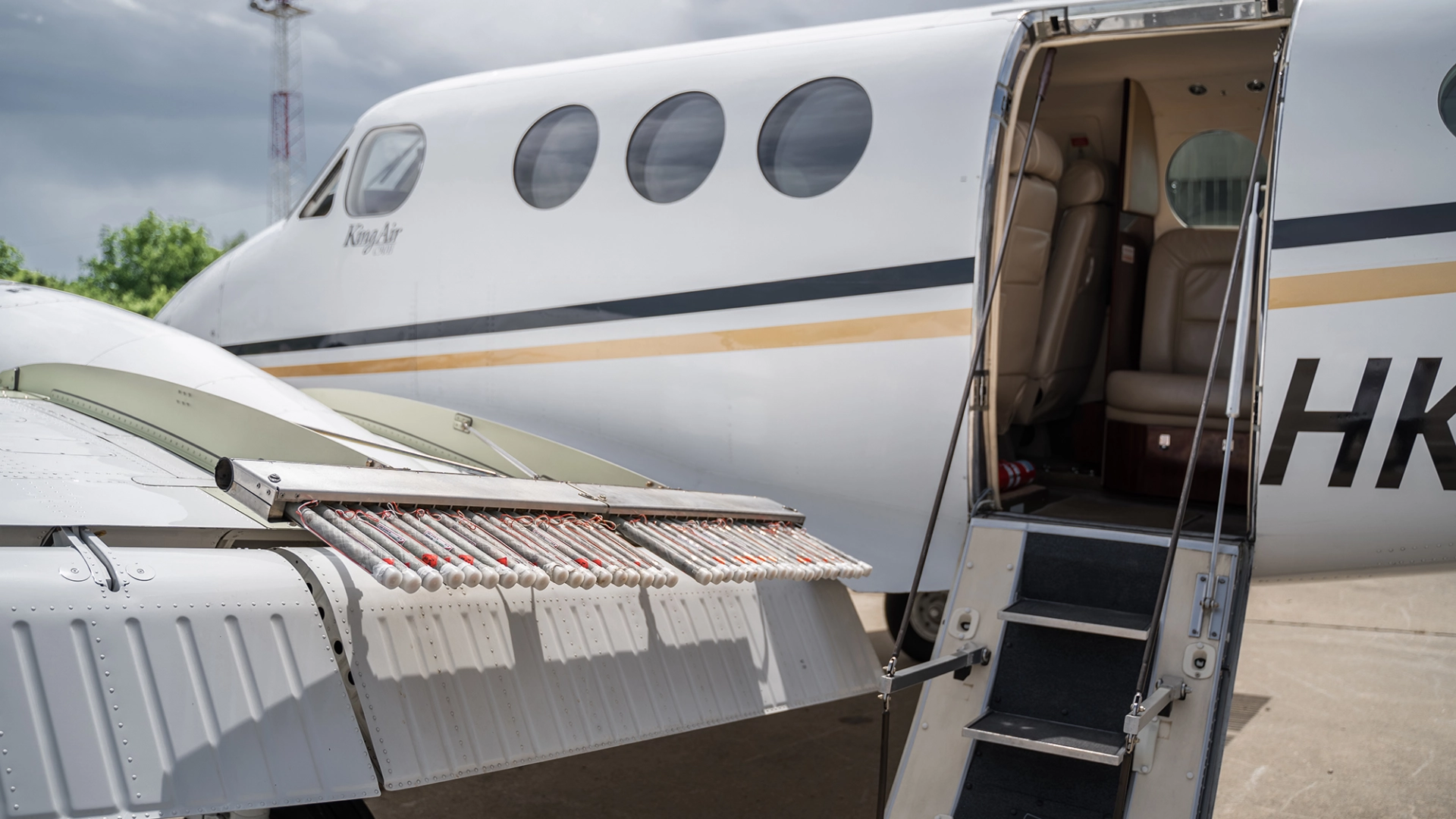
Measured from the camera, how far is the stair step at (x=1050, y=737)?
3.13 m

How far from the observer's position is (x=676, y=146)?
4770mm

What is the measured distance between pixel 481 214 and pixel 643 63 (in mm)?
1057

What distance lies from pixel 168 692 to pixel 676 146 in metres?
3.15

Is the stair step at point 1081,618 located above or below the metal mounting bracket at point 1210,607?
below

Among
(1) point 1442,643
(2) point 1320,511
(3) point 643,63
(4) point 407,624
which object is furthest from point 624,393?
(1) point 1442,643

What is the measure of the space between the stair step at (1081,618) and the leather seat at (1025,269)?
41.2 inches

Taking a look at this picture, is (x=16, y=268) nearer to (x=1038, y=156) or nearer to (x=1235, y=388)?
(x=1038, y=156)

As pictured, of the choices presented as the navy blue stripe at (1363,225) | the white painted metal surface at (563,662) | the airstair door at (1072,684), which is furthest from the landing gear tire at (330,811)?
the navy blue stripe at (1363,225)

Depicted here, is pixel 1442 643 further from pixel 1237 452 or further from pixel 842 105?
pixel 842 105

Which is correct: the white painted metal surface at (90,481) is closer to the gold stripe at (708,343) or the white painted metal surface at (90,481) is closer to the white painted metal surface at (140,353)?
the white painted metal surface at (140,353)

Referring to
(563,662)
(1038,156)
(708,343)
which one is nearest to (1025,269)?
(1038,156)

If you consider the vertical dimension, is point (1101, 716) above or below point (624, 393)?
below

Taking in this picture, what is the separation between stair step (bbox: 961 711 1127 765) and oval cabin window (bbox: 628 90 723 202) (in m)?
2.51

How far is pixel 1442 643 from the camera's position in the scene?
749cm
